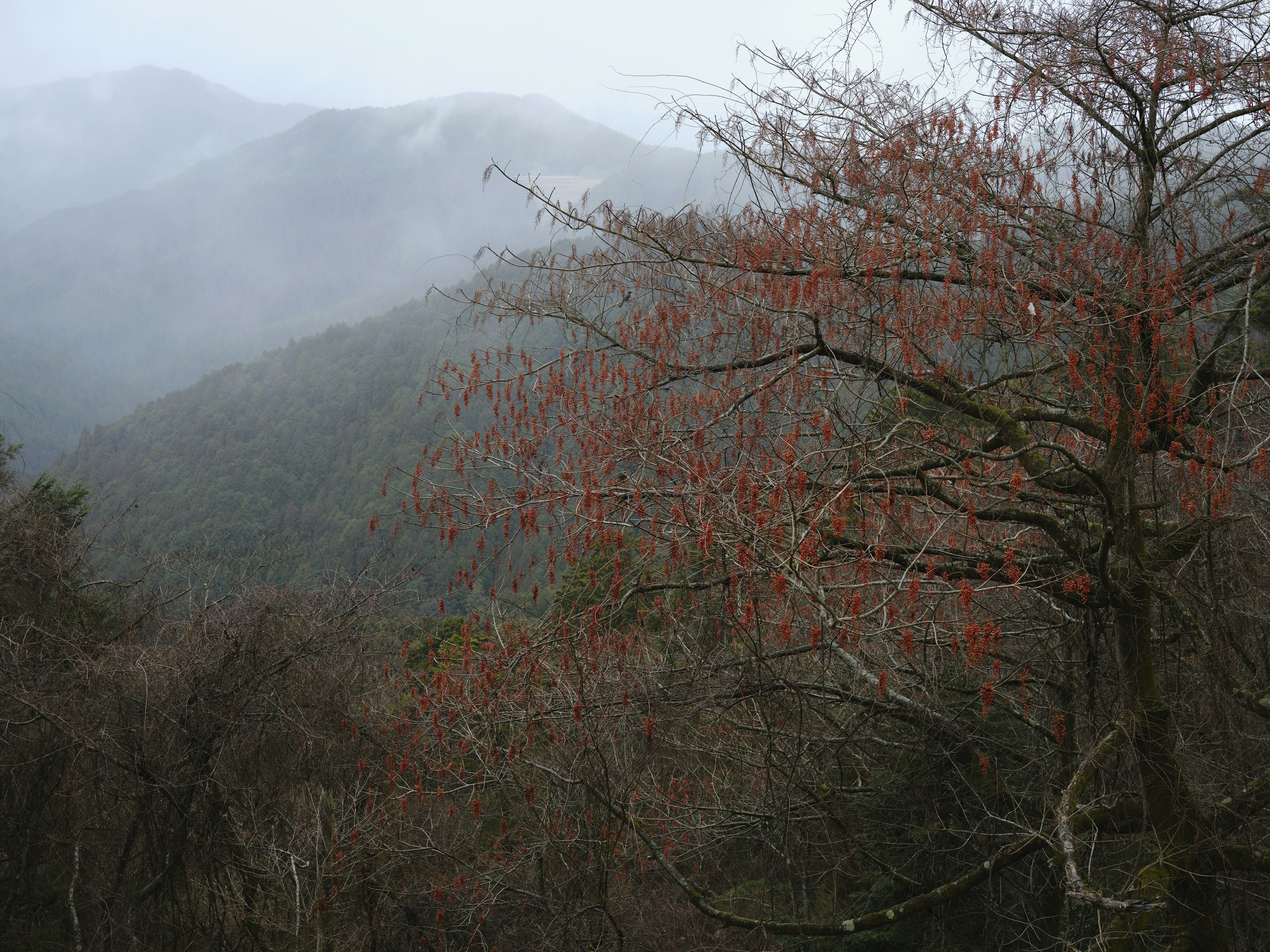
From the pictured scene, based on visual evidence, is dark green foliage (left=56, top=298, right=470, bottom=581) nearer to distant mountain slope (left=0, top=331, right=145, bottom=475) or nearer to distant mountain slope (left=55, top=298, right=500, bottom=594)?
distant mountain slope (left=55, top=298, right=500, bottom=594)

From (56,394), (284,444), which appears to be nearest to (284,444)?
(284,444)

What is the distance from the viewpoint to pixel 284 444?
76688 mm

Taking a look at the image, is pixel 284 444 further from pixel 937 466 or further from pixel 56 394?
pixel 937 466

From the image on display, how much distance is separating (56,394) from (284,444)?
193ft

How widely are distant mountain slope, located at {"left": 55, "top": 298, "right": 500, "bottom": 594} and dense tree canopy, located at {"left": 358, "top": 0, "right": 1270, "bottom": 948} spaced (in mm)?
37931

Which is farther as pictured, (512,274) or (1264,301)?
(512,274)

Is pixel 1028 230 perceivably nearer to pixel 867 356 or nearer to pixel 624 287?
pixel 867 356

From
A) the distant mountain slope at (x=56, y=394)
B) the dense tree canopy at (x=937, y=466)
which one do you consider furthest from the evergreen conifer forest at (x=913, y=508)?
the distant mountain slope at (x=56, y=394)

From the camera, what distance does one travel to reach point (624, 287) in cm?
560

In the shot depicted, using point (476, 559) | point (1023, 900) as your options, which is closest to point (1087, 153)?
point (476, 559)

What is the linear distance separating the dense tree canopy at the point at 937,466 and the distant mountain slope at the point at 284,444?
1493 inches

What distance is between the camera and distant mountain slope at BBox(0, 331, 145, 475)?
8662cm

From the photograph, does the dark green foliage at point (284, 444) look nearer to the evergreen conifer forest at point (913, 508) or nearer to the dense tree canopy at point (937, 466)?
the evergreen conifer forest at point (913, 508)

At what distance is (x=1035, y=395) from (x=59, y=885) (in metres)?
12.4
